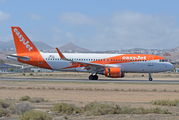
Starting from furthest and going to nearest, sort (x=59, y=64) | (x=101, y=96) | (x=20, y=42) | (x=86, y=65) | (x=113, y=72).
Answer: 1. (x=20, y=42)
2. (x=59, y=64)
3. (x=86, y=65)
4. (x=113, y=72)
5. (x=101, y=96)

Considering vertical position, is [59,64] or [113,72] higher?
[59,64]

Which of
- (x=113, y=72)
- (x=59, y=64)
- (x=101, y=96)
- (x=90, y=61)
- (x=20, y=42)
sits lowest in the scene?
(x=101, y=96)

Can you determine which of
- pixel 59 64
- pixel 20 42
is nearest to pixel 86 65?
pixel 59 64

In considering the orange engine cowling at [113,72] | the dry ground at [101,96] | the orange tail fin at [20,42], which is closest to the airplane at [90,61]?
the orange tail fin at [20,42]

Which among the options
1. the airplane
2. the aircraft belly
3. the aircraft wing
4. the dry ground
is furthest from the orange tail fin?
the dry ground

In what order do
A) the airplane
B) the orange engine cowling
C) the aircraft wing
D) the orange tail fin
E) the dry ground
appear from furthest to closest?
1. the orange tail fin
2. the airplane
3. the aircraft wing
4. the orange engine cowling
5. the dry ground

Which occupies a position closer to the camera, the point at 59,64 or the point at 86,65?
the point at 86,65

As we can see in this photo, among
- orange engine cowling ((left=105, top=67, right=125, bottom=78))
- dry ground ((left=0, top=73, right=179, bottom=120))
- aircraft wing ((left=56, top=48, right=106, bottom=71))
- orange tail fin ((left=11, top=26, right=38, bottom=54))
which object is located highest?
orange tail fin ((left=11, top=26, right=38, bottom=54))

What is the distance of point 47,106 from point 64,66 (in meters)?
25.7

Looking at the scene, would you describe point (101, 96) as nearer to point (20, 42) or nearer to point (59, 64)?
point (59, 64)

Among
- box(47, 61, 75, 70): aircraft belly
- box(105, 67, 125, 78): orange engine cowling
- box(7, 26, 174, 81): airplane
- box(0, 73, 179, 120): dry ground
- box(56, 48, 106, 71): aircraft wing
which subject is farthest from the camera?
box(47, 61, 75, 70): aircraft belly

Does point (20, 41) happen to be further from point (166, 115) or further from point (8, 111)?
point (166, 115)

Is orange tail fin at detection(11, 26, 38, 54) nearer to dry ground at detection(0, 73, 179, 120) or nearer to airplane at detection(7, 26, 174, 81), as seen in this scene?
airplane at detection(7, 26, 174, 81)

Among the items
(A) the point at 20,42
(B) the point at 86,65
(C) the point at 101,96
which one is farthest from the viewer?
(A) the point at 20,42
